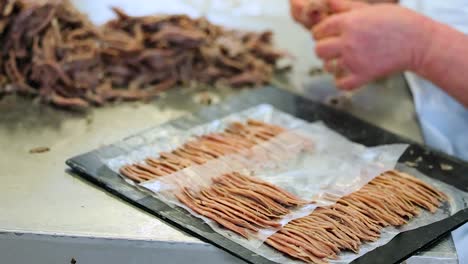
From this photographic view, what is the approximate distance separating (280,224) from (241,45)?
0.56 metres

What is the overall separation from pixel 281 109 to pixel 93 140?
0.32m

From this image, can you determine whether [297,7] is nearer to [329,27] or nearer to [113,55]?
[329,27]

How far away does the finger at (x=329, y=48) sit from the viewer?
1.13 meters

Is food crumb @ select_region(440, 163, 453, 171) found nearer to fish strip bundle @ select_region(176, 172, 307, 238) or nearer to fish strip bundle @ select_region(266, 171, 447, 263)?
fish strip bundle @ select_region(266, 171, 447, 263)

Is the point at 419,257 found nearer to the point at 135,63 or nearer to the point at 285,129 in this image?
the point at 285,129

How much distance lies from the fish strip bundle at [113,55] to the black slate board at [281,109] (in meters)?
0.11

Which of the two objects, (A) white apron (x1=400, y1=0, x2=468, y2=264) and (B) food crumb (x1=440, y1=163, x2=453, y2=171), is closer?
(B) food crumb (x1=440, y1=163, x2=453, y2=171)

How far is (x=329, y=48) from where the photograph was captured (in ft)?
3.75

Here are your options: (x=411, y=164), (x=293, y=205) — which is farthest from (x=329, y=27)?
(x=293, y=205)

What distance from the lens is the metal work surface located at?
2.61ft

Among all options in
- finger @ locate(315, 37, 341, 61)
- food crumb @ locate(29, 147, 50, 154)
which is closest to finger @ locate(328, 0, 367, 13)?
finger @ locate(315, 37, 341, 61)

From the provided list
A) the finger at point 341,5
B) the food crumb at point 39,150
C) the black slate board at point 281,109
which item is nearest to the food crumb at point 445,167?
the black slate board at point 281,109

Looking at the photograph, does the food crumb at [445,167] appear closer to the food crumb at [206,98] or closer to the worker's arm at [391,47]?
the worker's arm at [391,47]

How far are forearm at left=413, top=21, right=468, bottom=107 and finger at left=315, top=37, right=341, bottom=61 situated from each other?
5.4 inches
